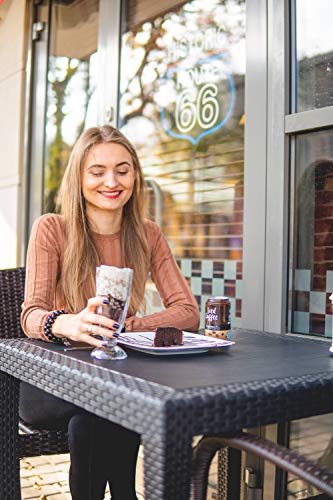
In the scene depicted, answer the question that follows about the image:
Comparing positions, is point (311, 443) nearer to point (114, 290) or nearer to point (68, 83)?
point (114, 290)

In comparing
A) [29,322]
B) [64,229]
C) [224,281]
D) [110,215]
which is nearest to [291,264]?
[224,281]

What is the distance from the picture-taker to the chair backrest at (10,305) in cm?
226

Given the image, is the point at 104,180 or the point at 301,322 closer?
the point at 104,180

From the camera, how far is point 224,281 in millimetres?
2730

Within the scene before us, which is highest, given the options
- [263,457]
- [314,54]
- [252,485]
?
[314,54]

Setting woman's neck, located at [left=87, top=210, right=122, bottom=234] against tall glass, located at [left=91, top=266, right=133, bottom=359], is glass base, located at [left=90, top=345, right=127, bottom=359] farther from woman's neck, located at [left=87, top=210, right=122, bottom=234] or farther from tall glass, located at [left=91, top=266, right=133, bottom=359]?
woman's neck, located at [left=87, top=210, right=122, bottom=234]

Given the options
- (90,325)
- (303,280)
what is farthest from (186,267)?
(90,325)

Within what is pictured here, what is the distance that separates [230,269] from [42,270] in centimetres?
95

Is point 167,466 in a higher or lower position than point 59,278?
lower

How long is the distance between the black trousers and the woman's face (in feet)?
2.18

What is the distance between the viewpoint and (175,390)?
1.15m

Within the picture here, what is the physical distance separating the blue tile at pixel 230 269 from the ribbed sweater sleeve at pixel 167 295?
428 millimetres

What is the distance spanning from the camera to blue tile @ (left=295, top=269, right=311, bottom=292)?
2.28m

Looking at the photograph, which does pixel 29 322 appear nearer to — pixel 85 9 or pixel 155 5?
pixel 155 5
